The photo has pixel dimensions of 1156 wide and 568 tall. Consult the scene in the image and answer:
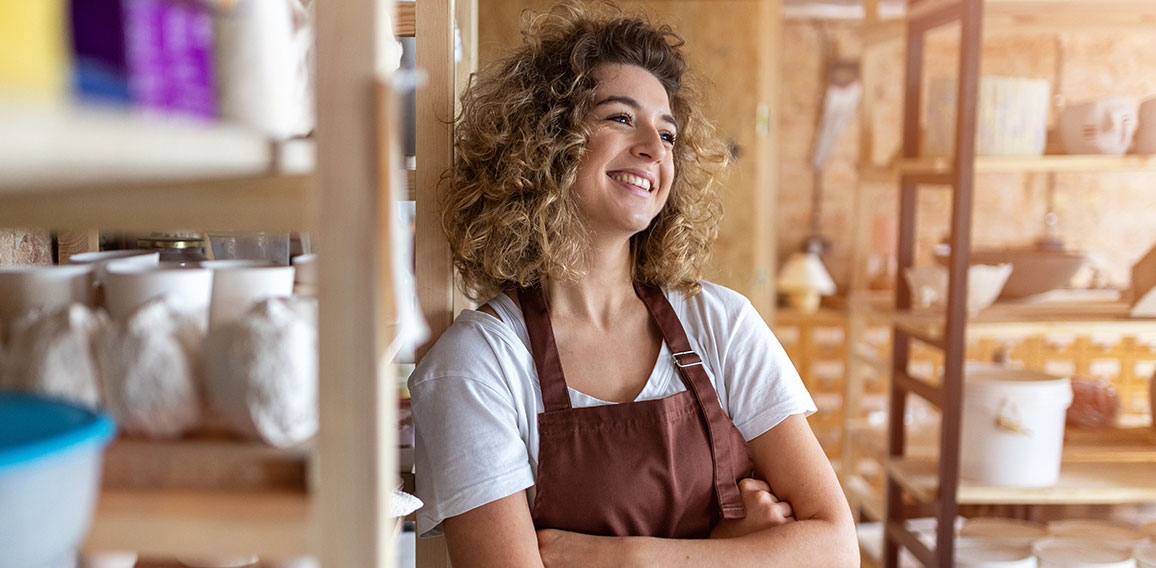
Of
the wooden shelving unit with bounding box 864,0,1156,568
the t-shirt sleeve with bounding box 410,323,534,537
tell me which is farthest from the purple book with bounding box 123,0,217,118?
the wooden shelving unit with bounding box 864,0,1156,568

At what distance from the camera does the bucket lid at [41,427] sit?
1.42 ft

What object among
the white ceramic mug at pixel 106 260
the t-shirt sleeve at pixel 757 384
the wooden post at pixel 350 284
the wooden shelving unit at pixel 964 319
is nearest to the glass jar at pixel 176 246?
the white ceramic mug at pixel 106 260

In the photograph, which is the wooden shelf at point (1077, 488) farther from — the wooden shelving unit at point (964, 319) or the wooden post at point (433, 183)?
the wooden post at point (433, 183)

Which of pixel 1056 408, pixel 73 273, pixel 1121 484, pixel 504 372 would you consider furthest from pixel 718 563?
pixel 1121 484

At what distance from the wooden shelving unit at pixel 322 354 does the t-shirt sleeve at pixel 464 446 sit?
79cm

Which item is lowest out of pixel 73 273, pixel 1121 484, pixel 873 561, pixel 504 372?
pixel 873 561

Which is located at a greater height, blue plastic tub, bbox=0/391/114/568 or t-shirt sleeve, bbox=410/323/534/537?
blue plastic tub, bbox=0/391/114/568

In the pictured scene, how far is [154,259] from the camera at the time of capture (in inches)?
30.6

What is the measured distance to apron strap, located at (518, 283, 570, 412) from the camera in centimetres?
148

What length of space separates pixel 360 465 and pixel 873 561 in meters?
3.06

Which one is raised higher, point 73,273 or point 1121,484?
point 73,273

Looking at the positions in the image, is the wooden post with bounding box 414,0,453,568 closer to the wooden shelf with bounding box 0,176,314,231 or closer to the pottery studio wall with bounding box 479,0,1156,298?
the wooden shelf with bounding box 0,176,314,231

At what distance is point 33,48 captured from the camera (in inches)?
14.6

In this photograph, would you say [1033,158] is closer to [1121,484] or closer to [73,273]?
[1121,484]
